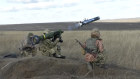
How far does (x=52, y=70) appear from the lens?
1120 cm

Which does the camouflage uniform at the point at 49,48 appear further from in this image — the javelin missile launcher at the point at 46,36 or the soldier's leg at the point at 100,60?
the soldier's leg at the point at 100,60

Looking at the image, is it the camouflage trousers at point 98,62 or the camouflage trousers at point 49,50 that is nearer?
the camouflage trousers at point 98,62

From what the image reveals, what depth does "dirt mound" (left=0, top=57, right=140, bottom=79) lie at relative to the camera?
426 inches

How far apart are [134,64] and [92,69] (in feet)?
10.7

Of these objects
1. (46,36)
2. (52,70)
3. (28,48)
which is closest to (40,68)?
(52,70)

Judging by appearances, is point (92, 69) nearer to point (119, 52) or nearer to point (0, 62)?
point (0, 62)

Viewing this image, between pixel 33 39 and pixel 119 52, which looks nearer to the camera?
pixel 33 39

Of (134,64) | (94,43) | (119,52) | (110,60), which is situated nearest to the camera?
(94,43)

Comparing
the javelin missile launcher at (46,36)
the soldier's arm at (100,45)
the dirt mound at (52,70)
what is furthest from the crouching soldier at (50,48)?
the soldier's arm at (100,45)

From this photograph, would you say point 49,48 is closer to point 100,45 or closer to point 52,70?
point 52,70

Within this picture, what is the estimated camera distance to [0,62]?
14.2m

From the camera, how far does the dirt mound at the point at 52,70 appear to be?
10.8 meters

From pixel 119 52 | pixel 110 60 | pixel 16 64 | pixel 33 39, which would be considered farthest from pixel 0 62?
pixel 119 52

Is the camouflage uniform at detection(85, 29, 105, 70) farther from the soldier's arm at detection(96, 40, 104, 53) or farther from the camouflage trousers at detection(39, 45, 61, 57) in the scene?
the camouflage trousers at detection(39, 45, 61, 57)
